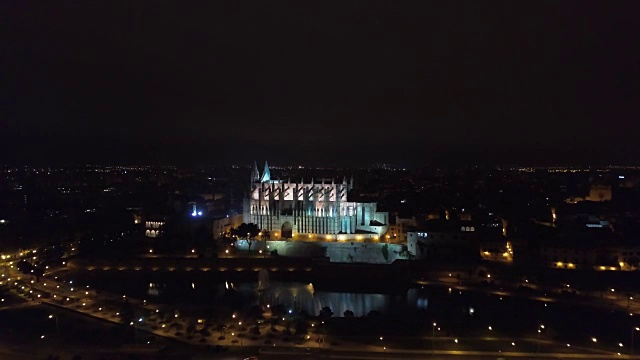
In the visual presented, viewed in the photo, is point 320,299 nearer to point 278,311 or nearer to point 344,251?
point 278,311

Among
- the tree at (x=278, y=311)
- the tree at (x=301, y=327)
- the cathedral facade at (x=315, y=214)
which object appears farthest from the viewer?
the cathedral facade at (x=315, y=214)

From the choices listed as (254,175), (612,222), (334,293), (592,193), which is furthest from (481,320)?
(592,193)

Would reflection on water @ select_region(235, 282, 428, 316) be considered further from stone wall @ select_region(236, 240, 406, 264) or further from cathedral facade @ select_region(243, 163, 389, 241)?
cathedral facade @ select_region(243, 163, 389, 241)

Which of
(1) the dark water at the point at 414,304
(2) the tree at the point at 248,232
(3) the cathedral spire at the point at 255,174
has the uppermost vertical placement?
(3) the cathedral spire at the point at 255,174

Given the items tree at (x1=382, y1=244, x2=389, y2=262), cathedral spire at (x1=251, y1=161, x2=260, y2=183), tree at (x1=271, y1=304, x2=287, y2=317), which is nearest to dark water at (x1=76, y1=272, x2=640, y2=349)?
tree at (x1=271, y1=304, x2=287, y2=317)

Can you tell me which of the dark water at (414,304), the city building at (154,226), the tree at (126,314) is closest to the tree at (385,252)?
the dark water at (414,304)

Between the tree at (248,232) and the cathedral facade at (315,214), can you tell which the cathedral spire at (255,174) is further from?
the tree at (248,232)
